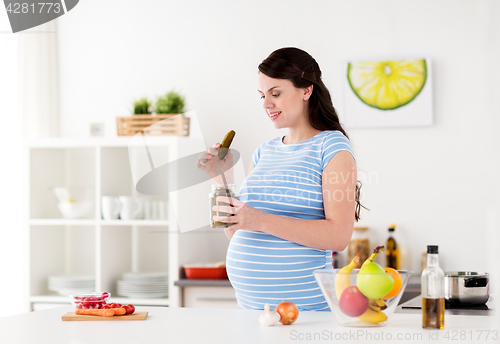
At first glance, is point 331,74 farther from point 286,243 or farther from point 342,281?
point 342,281

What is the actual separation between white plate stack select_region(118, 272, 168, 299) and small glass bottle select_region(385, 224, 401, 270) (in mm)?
1237

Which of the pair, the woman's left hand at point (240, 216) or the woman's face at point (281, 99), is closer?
the woman's left hand at point (240, 216)

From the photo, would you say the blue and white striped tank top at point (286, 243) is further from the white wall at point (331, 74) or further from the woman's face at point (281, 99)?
the white wall at point (331, 74)

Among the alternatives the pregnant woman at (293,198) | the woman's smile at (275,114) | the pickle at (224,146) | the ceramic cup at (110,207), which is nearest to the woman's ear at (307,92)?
the pregnant woman at (293,198)

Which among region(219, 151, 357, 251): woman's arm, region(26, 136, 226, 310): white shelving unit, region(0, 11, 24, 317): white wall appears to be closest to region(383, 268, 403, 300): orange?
region(219, 151, 357, 251): woman's arm

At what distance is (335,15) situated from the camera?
10.5ft

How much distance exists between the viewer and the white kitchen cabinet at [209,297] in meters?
2.82

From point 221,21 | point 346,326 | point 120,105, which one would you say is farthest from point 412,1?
point 346,326

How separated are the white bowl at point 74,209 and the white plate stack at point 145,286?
0.47m

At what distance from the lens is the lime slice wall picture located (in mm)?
3059

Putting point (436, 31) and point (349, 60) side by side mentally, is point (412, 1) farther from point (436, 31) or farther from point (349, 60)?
point (349, 60)

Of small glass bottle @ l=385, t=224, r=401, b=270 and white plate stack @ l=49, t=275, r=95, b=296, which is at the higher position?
small glass bottle @ l=385, t=224, r=401, b=270

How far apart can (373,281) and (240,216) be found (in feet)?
1.50

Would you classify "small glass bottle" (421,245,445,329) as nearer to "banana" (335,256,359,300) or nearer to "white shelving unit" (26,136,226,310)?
"banana" (335,256,359,300)
